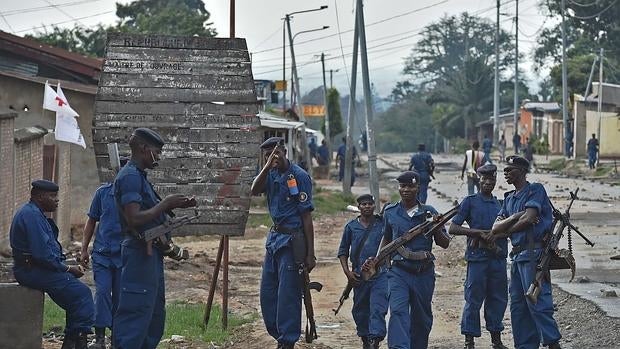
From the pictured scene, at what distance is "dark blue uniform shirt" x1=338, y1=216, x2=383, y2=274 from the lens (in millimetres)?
11570

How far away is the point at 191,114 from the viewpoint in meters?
12.6

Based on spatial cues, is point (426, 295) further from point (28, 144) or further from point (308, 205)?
point (28, 144)

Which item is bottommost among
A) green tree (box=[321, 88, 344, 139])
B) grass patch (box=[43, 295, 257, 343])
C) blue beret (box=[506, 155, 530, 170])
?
grass patch (box=[43, 295, 257, 343])

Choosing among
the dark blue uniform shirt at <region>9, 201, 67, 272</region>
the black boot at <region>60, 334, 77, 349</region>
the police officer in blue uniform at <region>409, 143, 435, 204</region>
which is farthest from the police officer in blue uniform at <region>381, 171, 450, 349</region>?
the police officer in blue uniform at <region>409, 143, 435, 204</region>

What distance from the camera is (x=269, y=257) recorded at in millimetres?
11125

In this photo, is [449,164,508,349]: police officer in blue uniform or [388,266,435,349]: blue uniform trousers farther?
[449,164,508,349]: police officer in blue uniform

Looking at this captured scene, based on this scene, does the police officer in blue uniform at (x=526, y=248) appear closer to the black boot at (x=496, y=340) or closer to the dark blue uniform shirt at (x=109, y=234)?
the black boot at (x=496, y=340)

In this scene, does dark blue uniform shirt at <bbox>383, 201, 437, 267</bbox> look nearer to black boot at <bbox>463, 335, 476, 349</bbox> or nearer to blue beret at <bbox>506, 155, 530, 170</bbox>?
blue beret at <bbox>506, 155, 530, 170</bbox>

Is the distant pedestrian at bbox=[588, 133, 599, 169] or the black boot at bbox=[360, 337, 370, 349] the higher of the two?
the distant pedestrian at bbox=[588, 133, 599, 169]

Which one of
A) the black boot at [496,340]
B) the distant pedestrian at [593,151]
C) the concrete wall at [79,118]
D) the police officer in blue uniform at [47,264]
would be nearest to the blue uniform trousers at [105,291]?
the police officer in blue uniform at [47,264]

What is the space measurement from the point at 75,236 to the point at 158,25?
4094 cm

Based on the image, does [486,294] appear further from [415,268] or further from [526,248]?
[415,268]

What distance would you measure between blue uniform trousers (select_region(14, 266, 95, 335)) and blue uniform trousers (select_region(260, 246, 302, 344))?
1.63m

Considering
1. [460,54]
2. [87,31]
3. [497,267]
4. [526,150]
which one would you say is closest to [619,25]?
[526,150]
